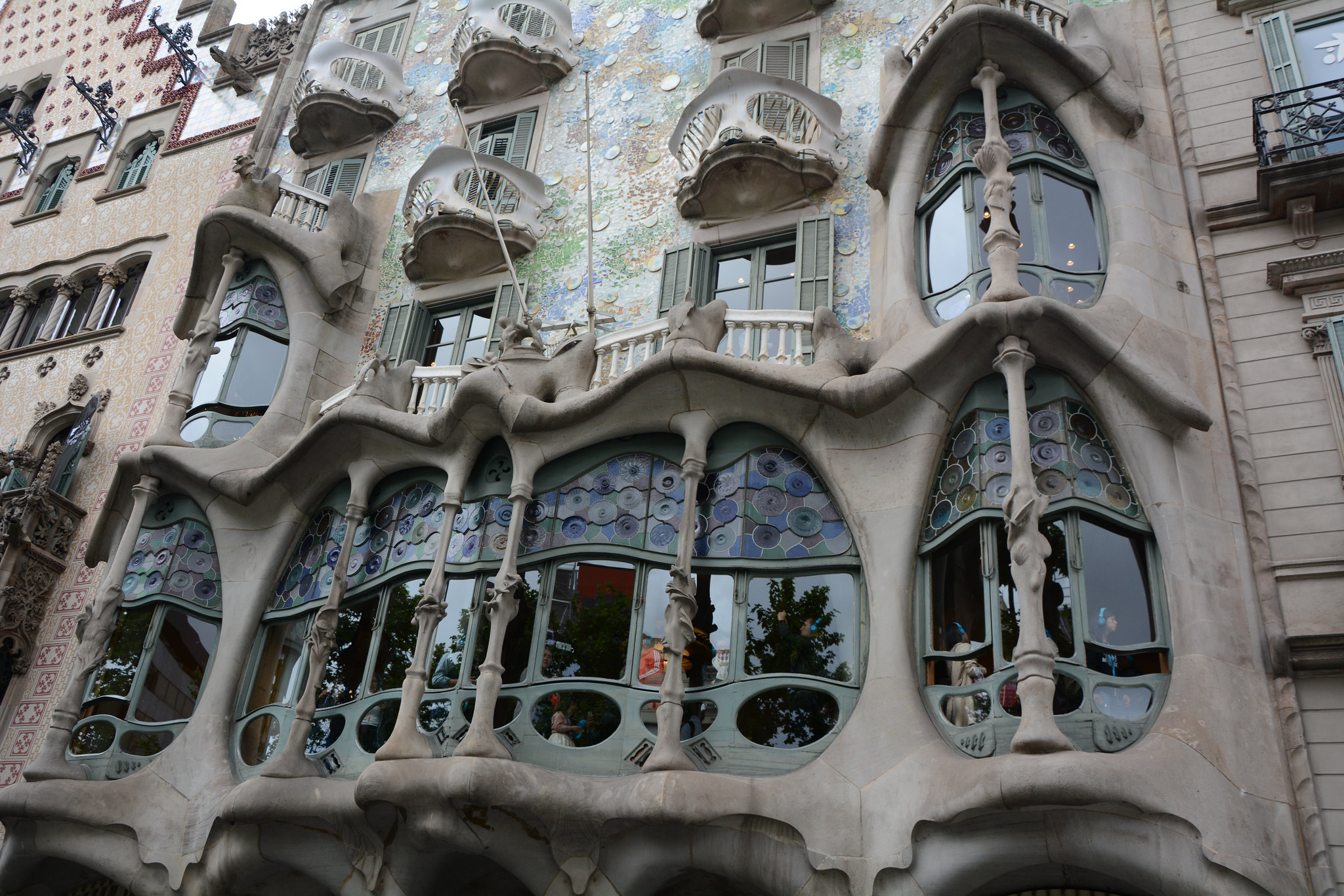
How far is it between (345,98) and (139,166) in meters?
5.87

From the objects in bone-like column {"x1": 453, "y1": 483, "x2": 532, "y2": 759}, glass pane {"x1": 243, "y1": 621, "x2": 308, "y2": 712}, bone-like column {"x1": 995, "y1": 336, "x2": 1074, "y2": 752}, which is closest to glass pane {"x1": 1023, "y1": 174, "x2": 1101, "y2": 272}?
bone-like column {"x1": 995, "y1": 336, "x2": 1074, "y2": 752}

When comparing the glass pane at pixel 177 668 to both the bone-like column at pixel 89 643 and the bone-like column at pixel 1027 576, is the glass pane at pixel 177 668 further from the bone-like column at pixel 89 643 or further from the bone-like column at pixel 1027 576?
the bone-like column at pixel 1027 576

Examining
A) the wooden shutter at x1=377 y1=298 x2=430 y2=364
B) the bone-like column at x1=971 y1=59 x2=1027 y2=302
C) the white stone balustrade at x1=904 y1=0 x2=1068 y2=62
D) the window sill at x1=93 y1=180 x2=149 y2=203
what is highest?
the window sill at x1=93 y1=180 x2=149 y2=203

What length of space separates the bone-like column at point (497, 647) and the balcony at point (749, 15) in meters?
7.68

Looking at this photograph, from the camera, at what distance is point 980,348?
1017 centimetres

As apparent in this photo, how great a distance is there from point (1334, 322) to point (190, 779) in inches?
475

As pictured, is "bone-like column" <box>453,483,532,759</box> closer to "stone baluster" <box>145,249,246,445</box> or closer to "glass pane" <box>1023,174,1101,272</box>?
"stone baluster" <box>145,249,246,445</box>

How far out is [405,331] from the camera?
49.4 feet

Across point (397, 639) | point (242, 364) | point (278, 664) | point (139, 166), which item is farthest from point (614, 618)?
point (139, 166)

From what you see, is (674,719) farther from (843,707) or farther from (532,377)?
(532,377)

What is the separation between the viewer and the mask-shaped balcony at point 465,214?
14.8m

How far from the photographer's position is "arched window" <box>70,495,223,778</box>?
12625 mm

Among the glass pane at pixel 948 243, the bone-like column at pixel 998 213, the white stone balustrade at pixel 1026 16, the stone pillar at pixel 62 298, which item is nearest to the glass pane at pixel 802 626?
the bone-like column at pixel 998 213

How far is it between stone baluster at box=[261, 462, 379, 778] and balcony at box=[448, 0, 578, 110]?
702 centimetres
